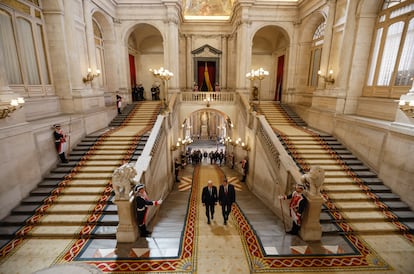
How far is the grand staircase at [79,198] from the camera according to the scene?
5191mm

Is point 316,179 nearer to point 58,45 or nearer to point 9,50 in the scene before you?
point 9,50

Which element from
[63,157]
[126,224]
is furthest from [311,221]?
[63,157]

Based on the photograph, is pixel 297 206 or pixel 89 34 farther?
pixel 89 34

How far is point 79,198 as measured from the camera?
20.3 ft

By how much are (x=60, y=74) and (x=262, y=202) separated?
1026 centimetres

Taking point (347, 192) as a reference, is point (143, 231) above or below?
below

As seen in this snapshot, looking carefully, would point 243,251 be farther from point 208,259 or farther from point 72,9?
point 72,9

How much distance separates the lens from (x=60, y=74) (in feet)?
29.9

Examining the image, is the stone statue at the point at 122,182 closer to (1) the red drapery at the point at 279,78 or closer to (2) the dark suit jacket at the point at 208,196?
(2) the dark suit jacket at the point at 208,196

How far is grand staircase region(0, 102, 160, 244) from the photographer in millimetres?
5191

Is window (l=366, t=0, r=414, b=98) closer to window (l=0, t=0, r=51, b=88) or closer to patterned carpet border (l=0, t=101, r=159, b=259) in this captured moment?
patterned carpet border (l=0, t=101, r=159, b=259)

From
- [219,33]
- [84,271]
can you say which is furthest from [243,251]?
[219,33]

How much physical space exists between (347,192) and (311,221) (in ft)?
8.56

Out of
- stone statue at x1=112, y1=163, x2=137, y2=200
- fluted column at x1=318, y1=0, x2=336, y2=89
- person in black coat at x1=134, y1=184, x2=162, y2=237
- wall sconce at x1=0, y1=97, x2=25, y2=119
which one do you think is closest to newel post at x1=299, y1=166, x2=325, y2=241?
person in black coat at x1=134, y1=184, x2=162, y2=237
